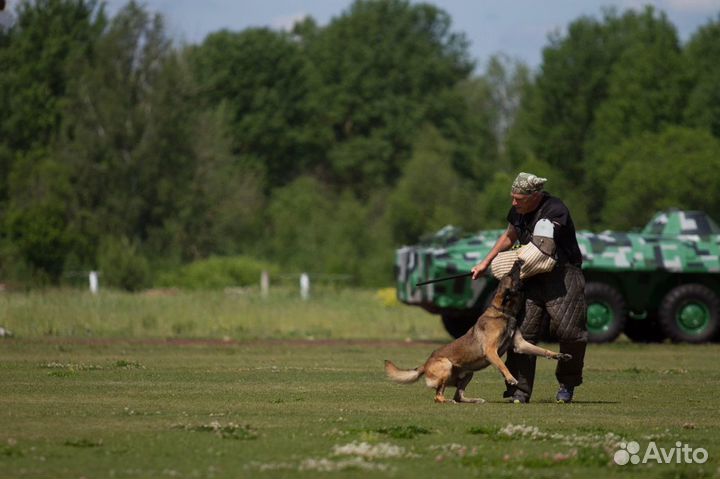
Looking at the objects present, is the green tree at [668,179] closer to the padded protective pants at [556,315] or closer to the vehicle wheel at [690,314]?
the vehicle wheel at [690,314]

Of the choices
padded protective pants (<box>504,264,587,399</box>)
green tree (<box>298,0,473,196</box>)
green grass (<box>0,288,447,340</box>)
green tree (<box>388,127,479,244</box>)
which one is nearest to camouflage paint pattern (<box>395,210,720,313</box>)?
green grass (<box>0,288,447,340</box>)

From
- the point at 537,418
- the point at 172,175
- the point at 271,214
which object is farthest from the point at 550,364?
the point at 271,214

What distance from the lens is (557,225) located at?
13.9 meters

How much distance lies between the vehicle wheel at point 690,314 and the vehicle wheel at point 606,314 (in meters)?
0.96

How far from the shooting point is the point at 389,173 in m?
91.1

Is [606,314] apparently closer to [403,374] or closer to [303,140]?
[403,374]

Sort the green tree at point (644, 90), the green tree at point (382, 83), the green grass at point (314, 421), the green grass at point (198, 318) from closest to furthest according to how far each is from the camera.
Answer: the green grass at point (314, 421)
the green grass at point (198, 318)
the green tree at point (644, 90)
the green tree at point (382, 83)

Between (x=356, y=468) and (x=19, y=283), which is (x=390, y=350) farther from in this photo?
(x=19, y=283)

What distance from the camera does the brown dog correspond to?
1359 cm

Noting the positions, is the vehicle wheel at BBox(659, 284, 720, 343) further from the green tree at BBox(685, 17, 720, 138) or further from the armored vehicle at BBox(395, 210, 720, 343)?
the green tree at BBox(685, 17, 720, 138)

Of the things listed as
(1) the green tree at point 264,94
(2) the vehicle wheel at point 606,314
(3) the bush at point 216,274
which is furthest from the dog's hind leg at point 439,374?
(1) the green tree at point 264,94

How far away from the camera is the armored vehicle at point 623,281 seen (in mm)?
27609
